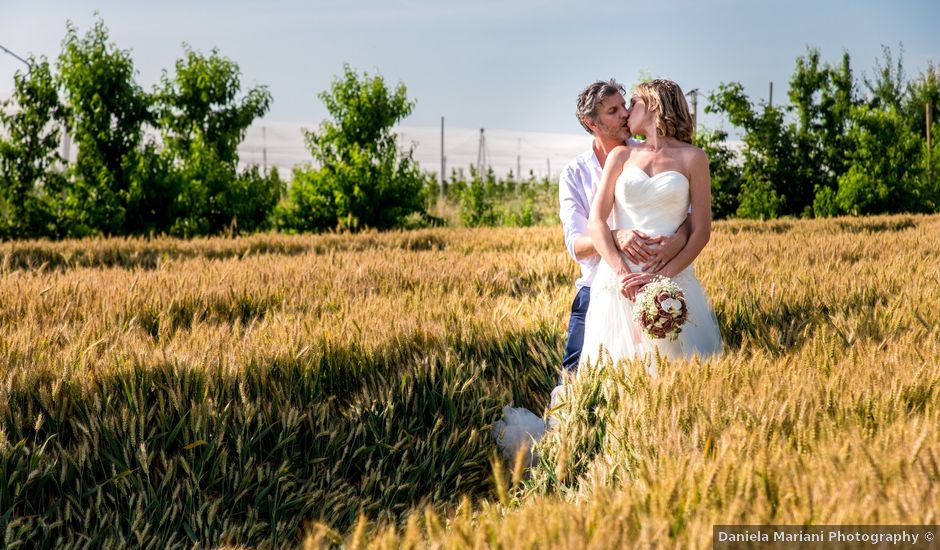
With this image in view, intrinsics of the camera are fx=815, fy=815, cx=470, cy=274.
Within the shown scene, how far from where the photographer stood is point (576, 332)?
4285mm

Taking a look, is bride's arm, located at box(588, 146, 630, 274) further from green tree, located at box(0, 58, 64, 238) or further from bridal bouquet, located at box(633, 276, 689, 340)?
green tree, located at box(0, 58, 64, 238)

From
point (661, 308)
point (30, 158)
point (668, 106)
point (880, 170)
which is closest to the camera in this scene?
point (661, 308)

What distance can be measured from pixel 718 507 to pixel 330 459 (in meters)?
2.12

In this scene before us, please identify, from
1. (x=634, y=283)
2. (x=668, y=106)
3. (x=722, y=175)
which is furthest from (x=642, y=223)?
(x=722, y=175)

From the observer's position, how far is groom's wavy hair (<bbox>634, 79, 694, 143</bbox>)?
11.8 ft

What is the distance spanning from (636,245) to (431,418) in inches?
50.0

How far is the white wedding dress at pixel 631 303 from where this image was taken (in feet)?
12.0

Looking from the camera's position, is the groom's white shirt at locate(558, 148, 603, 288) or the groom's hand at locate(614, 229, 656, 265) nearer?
the groom's hand at locate(614, 229, 656, 265)

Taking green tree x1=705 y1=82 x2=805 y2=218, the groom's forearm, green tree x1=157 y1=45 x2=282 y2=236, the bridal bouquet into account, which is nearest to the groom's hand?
the bridal bouquet

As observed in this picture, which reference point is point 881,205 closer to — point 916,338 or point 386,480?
point 916,338

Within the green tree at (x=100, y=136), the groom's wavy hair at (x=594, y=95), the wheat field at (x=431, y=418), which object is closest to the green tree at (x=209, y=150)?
the green tree at (x=100, y=136)

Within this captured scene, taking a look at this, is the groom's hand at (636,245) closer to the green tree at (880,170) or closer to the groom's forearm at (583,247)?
the groom's forearm at (583,247)

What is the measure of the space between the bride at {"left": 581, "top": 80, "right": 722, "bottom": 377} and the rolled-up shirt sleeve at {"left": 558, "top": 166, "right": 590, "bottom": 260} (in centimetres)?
34

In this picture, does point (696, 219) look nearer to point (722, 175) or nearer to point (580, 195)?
point (580, 195)
